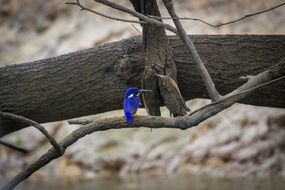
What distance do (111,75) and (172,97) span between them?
47 centimetres

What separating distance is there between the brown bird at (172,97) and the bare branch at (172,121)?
48 cm

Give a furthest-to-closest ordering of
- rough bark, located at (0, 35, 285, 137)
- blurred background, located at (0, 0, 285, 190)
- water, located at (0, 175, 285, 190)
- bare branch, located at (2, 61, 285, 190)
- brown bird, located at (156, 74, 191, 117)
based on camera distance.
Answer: blurred background, located at (0, 0, 285, 190) < water, located at (0, 175, 285, 190) < rough bark, located at (0, 35, 285, 137) < brown bird, located at (156, 74, 191, 117) < bare branch, located at (2, 61, 285, 190)

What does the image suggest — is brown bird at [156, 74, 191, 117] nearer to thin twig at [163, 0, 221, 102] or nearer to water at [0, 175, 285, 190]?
thin twig at [163, 0, 221, 102]

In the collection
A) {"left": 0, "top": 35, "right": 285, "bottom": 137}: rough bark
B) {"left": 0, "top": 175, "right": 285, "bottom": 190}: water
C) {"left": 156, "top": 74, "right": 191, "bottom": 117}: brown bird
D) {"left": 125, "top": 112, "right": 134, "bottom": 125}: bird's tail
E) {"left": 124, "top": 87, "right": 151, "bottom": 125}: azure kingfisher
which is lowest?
{"left": 0, "top": 175, "right": 285, "bottom": 190}: water

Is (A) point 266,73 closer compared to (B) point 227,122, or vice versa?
(A) point 266,73

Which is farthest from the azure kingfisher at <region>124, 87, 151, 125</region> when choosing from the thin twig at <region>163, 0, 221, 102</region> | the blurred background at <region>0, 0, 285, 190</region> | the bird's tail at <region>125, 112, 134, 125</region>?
the blurred background at <region>0, 0, 285, 190</region>

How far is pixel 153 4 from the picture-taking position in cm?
347

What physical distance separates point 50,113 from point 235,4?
18.9 ft

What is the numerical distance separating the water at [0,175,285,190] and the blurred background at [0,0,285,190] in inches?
0.4

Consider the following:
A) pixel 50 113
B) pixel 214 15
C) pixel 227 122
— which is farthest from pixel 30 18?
pixel 50 113

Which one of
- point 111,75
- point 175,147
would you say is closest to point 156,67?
point 111,75

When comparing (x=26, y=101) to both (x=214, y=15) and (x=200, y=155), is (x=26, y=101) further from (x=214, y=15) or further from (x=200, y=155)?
(x=214, y=15)

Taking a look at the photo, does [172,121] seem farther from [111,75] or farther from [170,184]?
[170,184]

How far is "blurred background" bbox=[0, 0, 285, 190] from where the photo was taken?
721 centimetres
